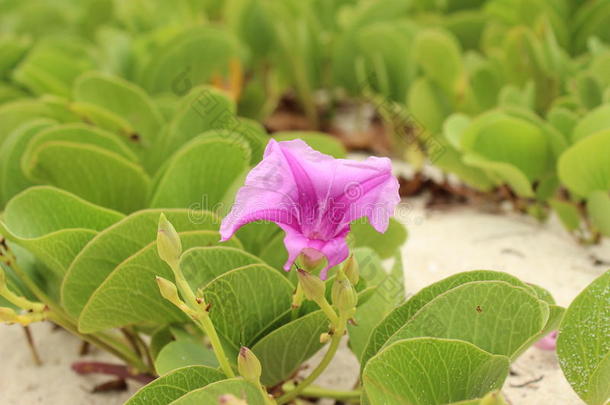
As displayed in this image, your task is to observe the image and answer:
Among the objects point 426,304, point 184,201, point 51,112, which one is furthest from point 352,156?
point 426,304

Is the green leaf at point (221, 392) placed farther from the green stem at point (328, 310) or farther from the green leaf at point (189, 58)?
the green leaf at point (189, 58)

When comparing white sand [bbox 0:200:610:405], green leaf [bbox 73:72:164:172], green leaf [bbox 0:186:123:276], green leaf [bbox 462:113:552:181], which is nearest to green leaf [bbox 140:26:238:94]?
green leaf [bbox 73:72:164:172]

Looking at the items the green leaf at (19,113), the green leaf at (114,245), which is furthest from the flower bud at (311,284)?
the green leaf at (19,113)

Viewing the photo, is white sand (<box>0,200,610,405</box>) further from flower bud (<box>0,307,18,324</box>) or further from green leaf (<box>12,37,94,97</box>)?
green leaf (<box>12,37,94,97</box>)

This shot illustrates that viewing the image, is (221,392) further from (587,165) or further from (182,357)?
(587,165)

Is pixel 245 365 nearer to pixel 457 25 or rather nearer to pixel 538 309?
pixel 538 309

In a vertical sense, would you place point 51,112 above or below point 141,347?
above
